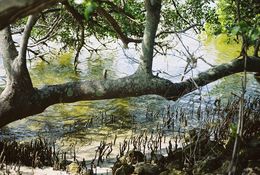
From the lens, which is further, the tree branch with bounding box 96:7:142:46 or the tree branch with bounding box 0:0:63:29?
the tree branch with bounding box 96:7:142:46

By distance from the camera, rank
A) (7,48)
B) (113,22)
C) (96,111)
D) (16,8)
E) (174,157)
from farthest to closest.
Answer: (96,111) → (113,22) → (7,48) → (174,157) → (16,8)

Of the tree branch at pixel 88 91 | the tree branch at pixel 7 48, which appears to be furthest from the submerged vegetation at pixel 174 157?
the tree branch at pixel 7 48

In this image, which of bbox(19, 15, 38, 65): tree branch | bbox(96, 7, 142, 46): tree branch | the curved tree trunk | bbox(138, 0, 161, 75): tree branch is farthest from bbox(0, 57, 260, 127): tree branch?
bbox(96, 7, 142, 46): tree branch

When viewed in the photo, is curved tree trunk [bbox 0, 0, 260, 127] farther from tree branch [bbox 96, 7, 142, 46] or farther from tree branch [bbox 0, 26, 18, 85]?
tree branch [bbox 96, 7, 142, 46]

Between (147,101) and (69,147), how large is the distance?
430 centimetres

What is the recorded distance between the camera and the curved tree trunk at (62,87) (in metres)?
5.48

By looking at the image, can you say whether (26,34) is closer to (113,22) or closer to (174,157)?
(113,22)

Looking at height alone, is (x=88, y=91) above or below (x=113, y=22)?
below

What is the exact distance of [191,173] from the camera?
4.71 metres

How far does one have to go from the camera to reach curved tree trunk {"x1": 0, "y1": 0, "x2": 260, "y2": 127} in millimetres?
5480

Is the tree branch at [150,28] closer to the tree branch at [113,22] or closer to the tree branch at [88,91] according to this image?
the tree branch at [88,91]

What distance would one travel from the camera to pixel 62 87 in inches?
224

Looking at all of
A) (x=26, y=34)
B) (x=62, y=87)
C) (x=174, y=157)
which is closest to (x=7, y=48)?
(x=26, y=34)

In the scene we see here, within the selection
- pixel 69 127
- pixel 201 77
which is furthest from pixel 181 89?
pixel 69 127
